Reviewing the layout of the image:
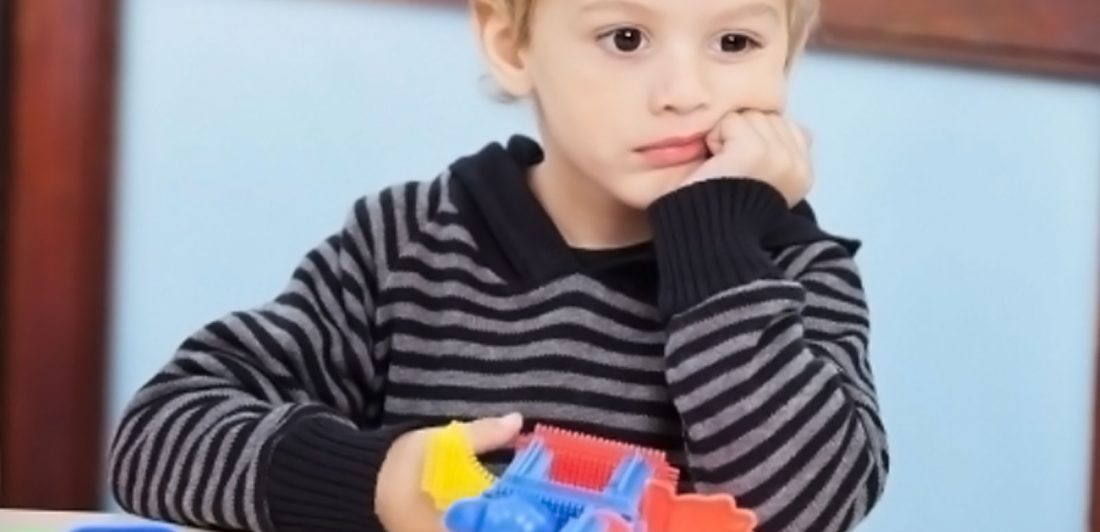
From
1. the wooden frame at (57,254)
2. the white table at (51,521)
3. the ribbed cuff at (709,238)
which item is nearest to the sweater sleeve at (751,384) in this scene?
the ribbed cuff at (709,238)

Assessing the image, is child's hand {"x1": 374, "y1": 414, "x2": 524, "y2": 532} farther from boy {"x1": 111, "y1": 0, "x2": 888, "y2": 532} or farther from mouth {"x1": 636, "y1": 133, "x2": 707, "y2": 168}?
mouth {"x1": 636, "y1": 133, "x2": 707, "y2": 168}

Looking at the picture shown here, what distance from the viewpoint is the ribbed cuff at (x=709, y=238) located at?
2.09 ft

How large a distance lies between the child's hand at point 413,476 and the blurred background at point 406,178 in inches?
21.0

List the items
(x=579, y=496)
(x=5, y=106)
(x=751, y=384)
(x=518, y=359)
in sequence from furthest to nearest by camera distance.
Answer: (x=5, y=106) → (x=518, y=359) → (x=751, y=384) → (x=579, y=496)

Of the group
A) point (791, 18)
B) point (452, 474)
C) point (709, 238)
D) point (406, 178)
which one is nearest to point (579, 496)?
point (452, 474)

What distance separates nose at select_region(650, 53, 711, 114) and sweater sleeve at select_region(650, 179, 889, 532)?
1.4 inches

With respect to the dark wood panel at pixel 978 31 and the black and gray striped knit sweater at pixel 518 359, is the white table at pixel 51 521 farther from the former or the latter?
the dark wood panel at pixel 978 31

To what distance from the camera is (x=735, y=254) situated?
0.64 meters

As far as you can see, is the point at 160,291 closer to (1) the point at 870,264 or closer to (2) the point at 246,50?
(2) the point at 246,50

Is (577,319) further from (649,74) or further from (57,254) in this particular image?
(57,254)

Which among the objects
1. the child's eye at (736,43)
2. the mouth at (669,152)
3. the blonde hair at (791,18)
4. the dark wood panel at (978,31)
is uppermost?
the dark wood panel at (978,31)

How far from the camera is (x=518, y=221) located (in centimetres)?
75

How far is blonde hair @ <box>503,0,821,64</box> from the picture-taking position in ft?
2.33

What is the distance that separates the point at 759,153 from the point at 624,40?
75mm
